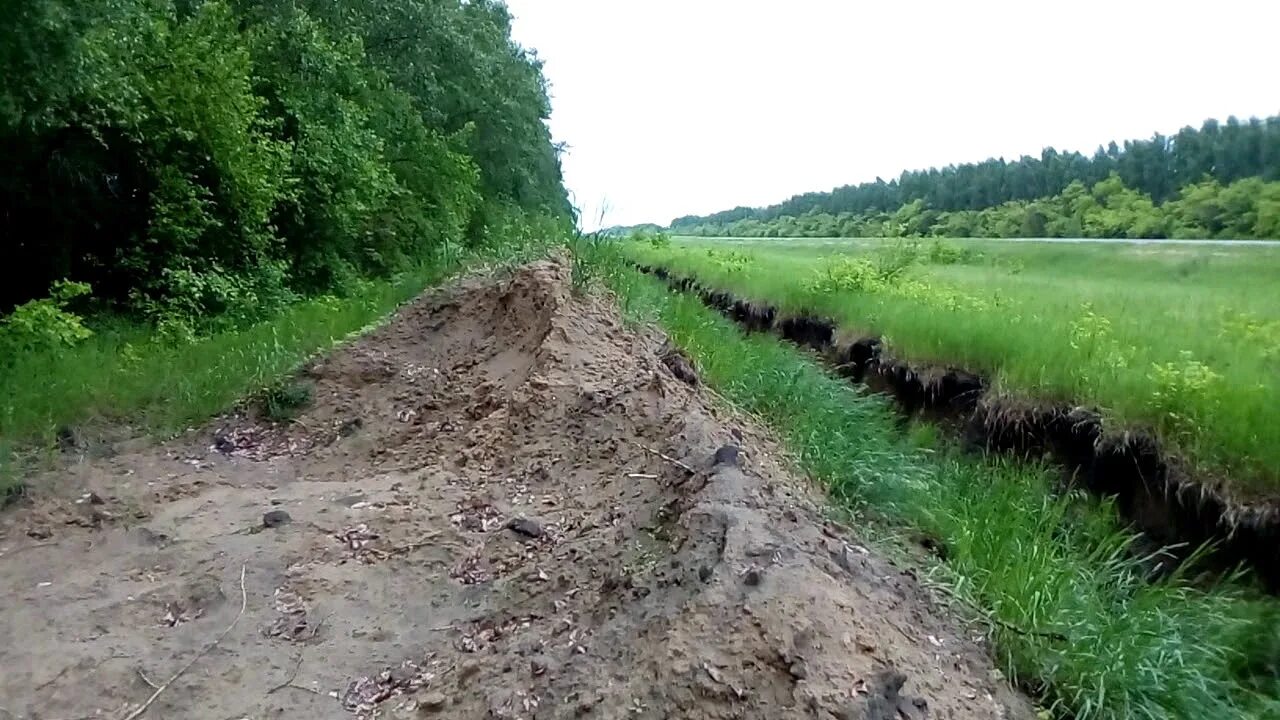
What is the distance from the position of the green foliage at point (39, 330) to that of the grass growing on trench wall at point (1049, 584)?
13.4 feet

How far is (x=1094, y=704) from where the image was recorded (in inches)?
142

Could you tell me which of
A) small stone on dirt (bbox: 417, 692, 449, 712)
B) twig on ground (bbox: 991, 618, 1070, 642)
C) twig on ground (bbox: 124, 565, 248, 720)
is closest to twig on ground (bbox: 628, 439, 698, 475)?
twig on ground (bbox: 991, 618, 1070, 642)

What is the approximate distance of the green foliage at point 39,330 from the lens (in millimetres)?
7406

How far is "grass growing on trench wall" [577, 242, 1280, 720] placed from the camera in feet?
12.4

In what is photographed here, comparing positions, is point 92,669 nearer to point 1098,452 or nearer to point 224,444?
point 224,444

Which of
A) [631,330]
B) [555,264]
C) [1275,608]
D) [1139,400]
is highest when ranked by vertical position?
[555,264]

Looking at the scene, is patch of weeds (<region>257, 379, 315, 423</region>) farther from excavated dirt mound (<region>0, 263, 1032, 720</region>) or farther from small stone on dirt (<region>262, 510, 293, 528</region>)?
small stone on dirt (<region>262, 510, 293, 528</region>)

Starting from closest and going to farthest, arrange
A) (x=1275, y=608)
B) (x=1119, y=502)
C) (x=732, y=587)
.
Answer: (x=732, y=587) < (x=1275, y=608) < (x=1119, y=502)

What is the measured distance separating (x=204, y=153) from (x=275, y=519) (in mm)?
6442

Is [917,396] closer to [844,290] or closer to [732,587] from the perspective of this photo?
[844,290]

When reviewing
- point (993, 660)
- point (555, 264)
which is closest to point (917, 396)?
point (555, 264)

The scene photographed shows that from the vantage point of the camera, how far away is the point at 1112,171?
10.9 m

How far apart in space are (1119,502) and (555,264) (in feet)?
13.8

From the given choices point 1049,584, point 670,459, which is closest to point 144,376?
point 670,459
